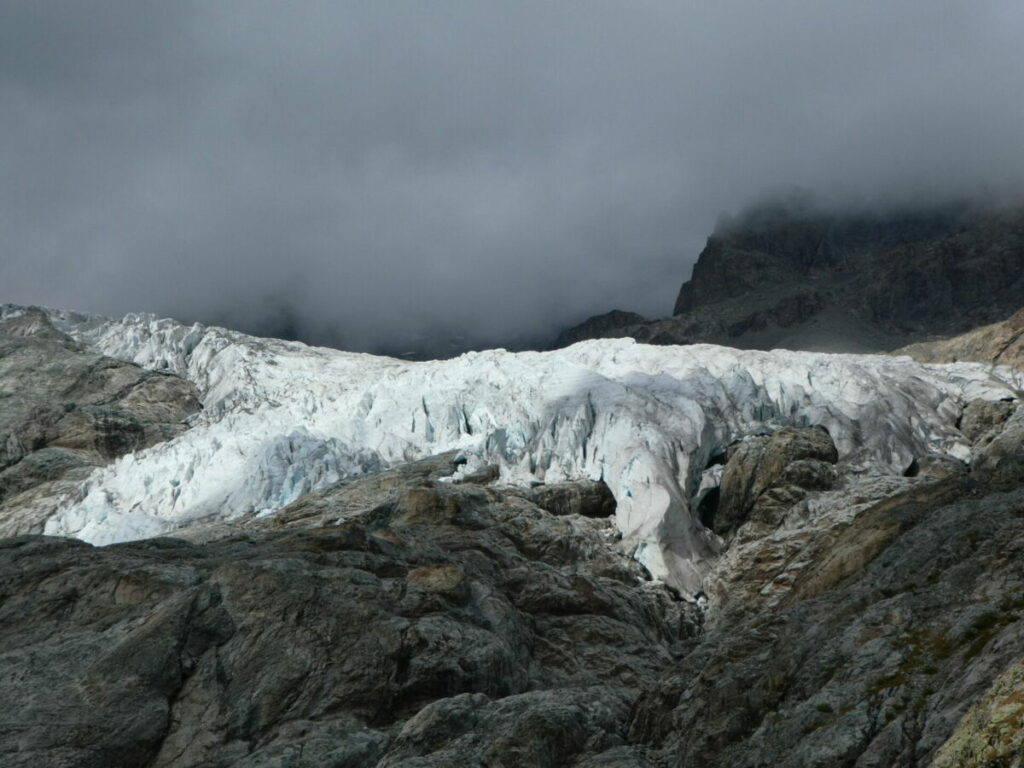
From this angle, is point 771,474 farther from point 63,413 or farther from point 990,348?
point 990,348

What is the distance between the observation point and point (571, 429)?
218ft

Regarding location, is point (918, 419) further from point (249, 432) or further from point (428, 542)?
point (249, 432)

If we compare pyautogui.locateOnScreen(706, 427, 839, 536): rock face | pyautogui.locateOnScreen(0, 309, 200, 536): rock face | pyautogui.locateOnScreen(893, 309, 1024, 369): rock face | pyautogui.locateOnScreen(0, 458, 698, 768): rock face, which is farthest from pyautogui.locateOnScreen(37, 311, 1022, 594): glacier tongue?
pyautogui.locateOnScreen(893, 309, 1024, 369): rock face

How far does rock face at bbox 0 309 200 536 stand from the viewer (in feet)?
284

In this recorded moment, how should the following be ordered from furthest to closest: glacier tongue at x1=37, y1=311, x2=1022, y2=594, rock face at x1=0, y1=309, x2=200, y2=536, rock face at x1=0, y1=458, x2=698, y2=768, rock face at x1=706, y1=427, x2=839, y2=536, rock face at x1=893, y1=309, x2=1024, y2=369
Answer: rock face at x1=893, y1=309, x2=1024, y2=369 → rock face at x1=0, y1=309, x2=200, y2=536 → glacier tongue at x1=37, y1=311, x2=1022, y2=594 → rock face at x1=706, y1=427, x2=839, y2=536 → rock face at x1=0, y1=458, x2=698, y2=768

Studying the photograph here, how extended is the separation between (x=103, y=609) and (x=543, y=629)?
1637 cm

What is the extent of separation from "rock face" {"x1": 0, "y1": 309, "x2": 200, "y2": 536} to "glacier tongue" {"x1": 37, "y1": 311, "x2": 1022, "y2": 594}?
13.9 meters

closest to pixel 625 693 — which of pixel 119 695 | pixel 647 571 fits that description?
pixel 119 695

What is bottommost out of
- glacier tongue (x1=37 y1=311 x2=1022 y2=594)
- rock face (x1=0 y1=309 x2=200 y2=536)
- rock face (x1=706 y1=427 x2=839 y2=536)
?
rock face (x1=706 y1=427 x2=839 y2=536)

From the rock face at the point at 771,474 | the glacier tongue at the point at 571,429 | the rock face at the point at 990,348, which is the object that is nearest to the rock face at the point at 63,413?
the glacier tongue at the point at 571,429

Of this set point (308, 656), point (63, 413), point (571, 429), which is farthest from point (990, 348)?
point (308, 656)

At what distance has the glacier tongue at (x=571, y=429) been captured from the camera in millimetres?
62406

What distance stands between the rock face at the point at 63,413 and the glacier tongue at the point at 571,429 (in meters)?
13.9

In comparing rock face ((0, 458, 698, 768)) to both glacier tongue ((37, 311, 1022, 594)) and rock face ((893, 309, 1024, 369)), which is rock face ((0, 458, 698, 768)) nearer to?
glacier tongue ((37, 311, 1022, 594))
